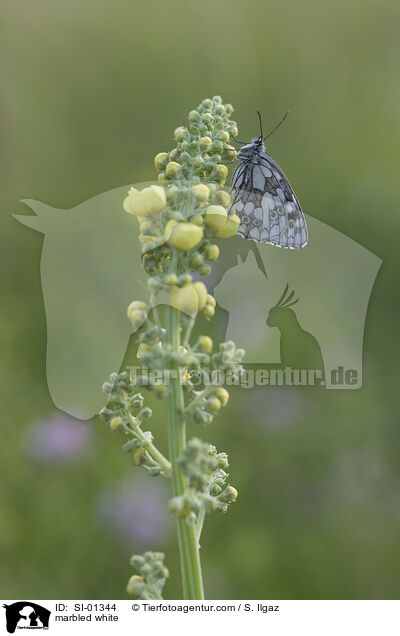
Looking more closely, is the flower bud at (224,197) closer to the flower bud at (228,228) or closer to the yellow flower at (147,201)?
the flower bud at (228,228)

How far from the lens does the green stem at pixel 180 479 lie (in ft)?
4.17

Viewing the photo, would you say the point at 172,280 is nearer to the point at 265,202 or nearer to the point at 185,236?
the point at 185,236

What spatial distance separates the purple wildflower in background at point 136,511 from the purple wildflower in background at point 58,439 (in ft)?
1.01

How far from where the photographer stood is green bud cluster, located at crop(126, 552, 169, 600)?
131cm

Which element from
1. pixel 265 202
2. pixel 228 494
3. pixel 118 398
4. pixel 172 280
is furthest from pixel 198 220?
pixel 265 202

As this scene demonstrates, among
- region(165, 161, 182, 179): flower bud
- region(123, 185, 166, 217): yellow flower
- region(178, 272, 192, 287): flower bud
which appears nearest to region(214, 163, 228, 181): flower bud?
region(165, 161, 182, 179): flower bud

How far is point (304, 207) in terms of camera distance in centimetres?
375

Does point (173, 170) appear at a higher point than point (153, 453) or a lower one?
higher

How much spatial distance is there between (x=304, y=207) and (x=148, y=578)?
293cm

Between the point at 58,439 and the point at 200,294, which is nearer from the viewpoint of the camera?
the point at 200,294

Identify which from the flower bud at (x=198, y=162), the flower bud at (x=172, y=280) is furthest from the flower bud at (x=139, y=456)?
the flower bud at (x=198, y=162)

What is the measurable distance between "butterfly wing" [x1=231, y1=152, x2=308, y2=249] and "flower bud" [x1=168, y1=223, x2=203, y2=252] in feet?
2.55

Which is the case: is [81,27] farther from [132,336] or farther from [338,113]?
[132,336]
